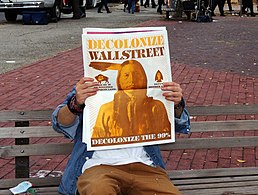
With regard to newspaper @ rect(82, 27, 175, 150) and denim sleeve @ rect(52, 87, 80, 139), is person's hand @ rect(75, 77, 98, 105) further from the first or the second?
denim sleeve @ rect(52, 87, 80, 139)

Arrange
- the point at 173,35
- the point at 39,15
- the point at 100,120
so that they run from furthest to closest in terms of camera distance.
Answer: the point at 39,15 < the point at 173,35 < the point at 100,120

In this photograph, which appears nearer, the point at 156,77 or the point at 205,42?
the point at 156,77

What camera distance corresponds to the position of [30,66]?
453 inches

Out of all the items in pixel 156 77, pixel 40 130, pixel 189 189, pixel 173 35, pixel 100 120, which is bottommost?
pixel 173 35

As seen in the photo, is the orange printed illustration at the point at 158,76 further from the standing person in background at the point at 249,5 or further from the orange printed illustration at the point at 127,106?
the standing person in background at the point at 249,5

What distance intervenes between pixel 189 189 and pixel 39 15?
60.0 ft

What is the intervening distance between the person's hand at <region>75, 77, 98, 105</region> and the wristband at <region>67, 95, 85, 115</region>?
0.08 m

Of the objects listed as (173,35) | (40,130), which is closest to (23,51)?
(173,35)

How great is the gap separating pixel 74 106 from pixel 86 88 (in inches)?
7.2

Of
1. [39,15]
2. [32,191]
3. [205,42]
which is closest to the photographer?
[32,191]

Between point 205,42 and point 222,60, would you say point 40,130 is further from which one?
point 205,42

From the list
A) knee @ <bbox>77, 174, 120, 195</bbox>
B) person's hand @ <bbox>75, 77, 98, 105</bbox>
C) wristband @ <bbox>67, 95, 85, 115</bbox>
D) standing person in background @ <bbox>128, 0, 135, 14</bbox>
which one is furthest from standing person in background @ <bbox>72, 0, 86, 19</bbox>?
knee @ <bbox>77, 174, 120, 195</bbox>

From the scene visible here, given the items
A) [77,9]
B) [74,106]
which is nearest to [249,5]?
[77,9]

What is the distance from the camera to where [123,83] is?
10.7 ft
